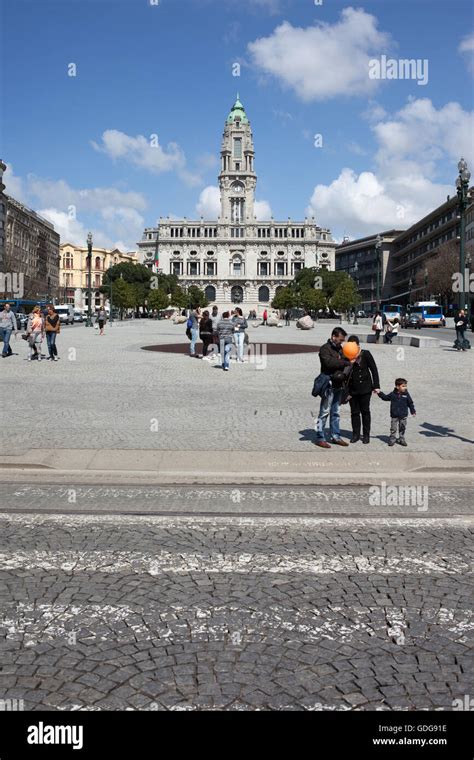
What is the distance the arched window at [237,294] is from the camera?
17212 centimetres

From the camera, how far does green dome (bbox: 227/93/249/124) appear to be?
555 feet

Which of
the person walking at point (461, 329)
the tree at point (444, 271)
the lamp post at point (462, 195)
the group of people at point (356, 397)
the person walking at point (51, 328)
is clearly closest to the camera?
the group of people at point (356, 397)

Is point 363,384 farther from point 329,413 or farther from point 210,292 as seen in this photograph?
point 210,292

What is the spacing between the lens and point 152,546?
627 centimetres

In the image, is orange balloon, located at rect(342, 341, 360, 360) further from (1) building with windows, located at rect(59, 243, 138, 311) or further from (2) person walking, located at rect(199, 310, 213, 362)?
(1) building with windows, located at rect(59, 243, 138, 311)

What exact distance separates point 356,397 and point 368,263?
154 metres

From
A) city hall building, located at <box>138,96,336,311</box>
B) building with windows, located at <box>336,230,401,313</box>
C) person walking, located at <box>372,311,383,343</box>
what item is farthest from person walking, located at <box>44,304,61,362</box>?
city hall building, located at <box>138,96,336,311</box>

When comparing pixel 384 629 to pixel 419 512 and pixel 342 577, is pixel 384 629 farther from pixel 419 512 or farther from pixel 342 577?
pixel 419 512

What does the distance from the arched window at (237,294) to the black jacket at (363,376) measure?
162m

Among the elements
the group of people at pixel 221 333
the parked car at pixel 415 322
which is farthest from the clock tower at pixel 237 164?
the group of people at pixel 221 333

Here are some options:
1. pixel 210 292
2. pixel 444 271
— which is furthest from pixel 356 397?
pixel 210 292

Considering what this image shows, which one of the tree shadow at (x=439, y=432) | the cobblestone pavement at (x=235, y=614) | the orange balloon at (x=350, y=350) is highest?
the orange balloon at (x=350, y=350)

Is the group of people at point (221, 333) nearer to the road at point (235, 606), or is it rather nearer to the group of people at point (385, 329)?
the group of people at point (385, 329)

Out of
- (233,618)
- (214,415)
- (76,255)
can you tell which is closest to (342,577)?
(233,618)
